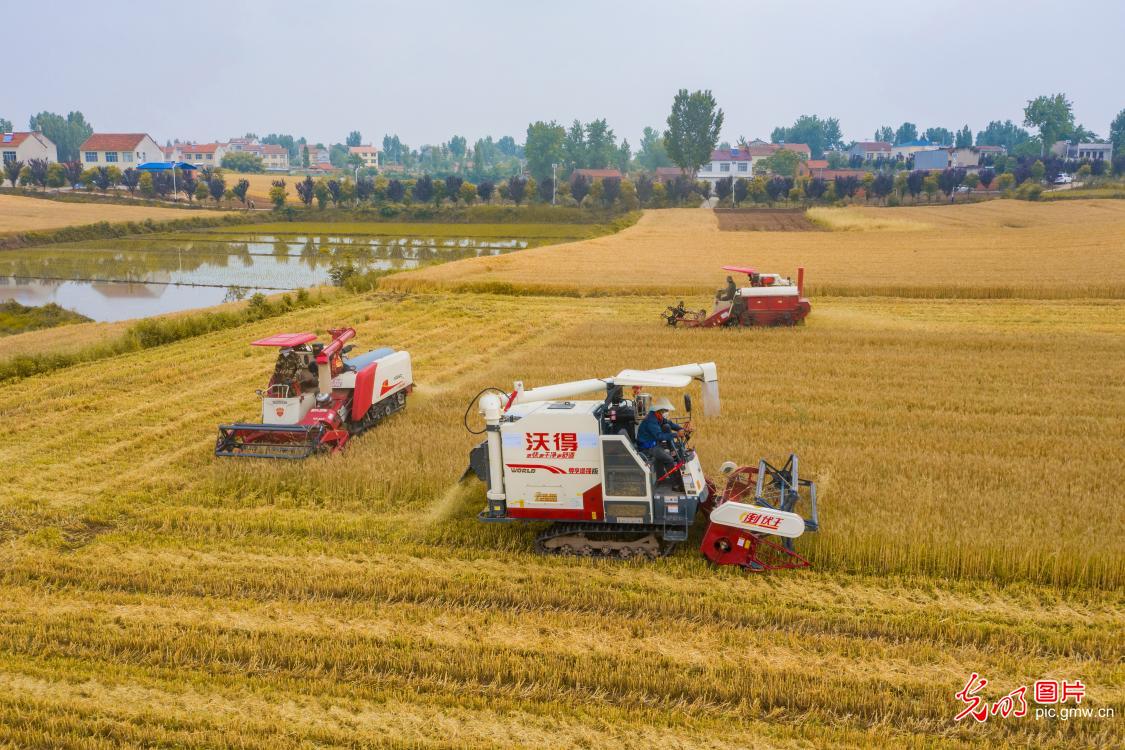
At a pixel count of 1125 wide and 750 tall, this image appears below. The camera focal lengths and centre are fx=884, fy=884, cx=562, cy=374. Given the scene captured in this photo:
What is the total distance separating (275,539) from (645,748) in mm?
5972

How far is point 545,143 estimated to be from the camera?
519 ft

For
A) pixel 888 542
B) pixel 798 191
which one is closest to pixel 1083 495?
pixel 888 542

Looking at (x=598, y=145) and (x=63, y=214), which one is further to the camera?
(x=598, y=145)

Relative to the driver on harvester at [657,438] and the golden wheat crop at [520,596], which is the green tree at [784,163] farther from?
the driver on harvester at [657,438]

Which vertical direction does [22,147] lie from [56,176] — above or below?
above

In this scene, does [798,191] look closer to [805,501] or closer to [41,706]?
[805,501]

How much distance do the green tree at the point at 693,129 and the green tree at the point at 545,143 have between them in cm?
2900

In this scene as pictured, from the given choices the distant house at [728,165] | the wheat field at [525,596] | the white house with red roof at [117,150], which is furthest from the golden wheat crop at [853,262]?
the white house with red roof at [117,150]

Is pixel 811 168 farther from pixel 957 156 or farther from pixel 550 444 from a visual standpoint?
pixel 550 444

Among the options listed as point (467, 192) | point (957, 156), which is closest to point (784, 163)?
point (957, 156)

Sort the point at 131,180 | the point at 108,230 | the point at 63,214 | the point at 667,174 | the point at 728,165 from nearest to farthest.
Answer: the point at 108,230 < the point at 63,214 < the point at 131,180 < the point at 728,165 < the point at 667,174

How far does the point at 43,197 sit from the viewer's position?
92.8m

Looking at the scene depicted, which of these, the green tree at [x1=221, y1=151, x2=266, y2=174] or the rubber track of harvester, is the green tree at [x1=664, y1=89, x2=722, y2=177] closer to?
the green tree at [x1=221, y1=151, x2=266, y2=174]

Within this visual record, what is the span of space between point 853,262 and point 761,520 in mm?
32650
